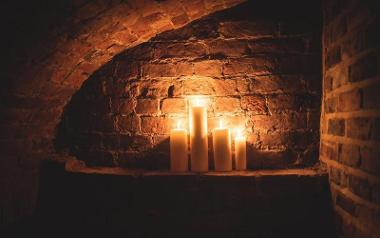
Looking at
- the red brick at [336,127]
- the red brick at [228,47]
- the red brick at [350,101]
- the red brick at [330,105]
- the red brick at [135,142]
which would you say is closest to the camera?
the red brick at [350,101]

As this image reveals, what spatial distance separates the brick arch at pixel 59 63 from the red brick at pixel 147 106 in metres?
0.35

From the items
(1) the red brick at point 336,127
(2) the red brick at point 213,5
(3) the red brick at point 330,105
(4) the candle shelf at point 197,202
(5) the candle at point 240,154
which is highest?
(2) the red brick at point 213,5

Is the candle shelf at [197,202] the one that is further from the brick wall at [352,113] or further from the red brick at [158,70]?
the red brick at [158,70]

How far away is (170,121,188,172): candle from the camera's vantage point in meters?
1.75

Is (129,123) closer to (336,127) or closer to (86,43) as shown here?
(86,43)

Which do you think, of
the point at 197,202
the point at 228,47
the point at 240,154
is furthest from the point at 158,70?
the point at 197,202

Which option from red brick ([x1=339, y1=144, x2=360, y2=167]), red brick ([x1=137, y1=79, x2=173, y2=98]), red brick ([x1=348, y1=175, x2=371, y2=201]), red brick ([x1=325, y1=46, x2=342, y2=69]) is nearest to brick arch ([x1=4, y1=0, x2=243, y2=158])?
red brick ([x1=137, y1=79, x2=173, y2=98])

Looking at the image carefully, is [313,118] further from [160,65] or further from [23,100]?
[23,100]

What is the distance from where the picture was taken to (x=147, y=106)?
194 centimetres

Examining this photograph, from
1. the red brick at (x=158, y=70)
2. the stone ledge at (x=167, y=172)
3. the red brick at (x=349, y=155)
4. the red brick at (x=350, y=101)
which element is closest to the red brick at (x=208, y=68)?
the red brick at (x=158, y=70)

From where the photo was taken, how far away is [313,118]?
70.1 inches

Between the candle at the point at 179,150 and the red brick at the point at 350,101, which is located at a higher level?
the red brick at the point at 350,101

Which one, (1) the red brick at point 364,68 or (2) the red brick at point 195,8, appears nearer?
(1) the red brick at point 364,68

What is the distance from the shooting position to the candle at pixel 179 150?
1753 millimetres
